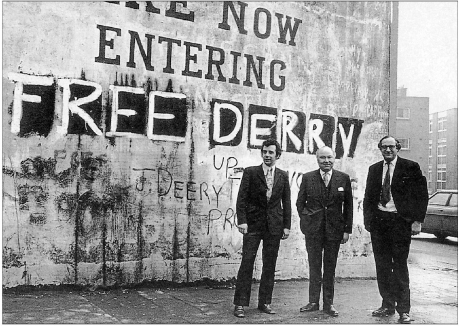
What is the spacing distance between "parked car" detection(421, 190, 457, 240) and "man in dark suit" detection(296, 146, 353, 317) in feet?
29.6

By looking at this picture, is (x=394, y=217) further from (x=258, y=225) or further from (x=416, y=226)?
(x=258, y=225)

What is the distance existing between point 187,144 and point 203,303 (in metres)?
1.91

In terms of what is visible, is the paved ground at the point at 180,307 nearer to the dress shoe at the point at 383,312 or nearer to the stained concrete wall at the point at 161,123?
the dress shoe at the point at 383,312

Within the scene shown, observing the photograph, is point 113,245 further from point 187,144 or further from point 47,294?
point 187,144

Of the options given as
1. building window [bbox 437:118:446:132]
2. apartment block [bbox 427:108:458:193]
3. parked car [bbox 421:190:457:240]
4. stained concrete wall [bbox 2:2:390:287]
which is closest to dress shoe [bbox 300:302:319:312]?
stained concrete wall [bbox 2:2:390:287]

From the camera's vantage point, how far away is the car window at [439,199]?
14.0 m

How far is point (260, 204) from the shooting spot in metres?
5.11

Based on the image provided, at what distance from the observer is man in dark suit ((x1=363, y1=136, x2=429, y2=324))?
5031mm

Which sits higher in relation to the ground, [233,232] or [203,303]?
[233,232]

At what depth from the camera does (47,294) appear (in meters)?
5.32

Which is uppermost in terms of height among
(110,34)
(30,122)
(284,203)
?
(110,34)

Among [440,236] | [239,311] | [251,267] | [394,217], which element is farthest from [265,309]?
[440,236]

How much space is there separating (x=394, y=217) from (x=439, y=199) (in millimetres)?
10117

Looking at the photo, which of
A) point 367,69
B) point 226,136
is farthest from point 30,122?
point 367,69
